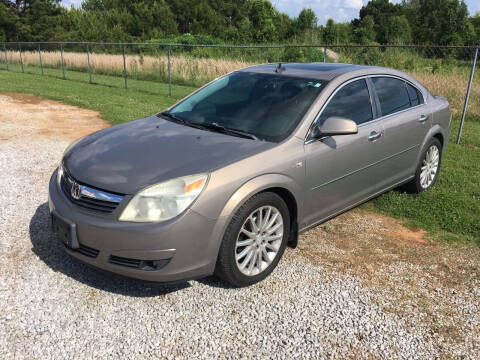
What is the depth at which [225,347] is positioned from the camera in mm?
2889

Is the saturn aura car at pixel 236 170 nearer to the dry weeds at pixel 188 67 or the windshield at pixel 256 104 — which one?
the windshield at pixel 256 104

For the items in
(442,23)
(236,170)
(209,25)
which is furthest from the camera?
(209,25)

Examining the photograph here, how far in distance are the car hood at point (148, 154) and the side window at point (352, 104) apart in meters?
0.88

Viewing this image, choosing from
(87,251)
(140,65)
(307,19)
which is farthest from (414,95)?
(307,19)

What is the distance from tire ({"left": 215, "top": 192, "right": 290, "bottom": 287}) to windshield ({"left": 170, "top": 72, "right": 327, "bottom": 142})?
619 mm

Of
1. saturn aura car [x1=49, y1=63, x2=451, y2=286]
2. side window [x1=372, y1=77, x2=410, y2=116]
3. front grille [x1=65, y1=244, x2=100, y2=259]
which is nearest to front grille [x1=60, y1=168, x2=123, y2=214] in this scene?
saturn aura car [x1=49, y1=63, x2=451, y2=286]

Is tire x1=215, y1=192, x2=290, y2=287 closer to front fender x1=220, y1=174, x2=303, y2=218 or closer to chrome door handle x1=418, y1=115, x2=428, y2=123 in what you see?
front fender x1=220, y1=174, x2=303, y2=218

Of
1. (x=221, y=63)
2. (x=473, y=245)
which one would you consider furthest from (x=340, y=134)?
(x=221, y=63)

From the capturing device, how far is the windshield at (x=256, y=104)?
3.94 m

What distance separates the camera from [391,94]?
4988mm

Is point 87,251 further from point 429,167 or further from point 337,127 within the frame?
point 429,167

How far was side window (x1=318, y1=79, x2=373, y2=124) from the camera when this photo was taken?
4176mm

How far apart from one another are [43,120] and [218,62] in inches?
369

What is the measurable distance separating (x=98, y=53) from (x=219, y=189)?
22.3 m
